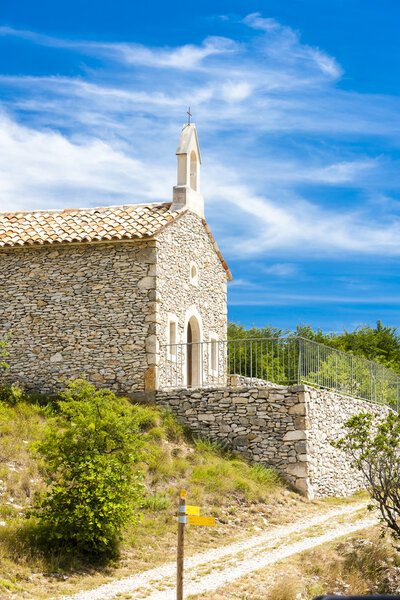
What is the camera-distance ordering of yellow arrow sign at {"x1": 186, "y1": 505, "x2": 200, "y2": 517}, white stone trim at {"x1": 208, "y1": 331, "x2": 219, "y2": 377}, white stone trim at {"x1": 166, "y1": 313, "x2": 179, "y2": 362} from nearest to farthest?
yellow arrow sign at {"x1": 186, "y1": 505, "x2": 200, "y2": 517}
white stone trim at {"x1": 166, "y1": 313, "x2": 179, "y2": 362}
white stone trim at {"x1": 208, "y1": 331, "x2": 219, "y2": 377}

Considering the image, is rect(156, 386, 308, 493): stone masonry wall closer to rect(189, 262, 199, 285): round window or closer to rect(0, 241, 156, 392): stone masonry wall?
rect(0, 241, 156, 392): stone masonry wall

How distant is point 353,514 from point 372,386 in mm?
7791

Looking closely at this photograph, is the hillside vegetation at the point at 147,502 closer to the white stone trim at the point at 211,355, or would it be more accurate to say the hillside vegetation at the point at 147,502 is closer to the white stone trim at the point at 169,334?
the white stone trim at the point at 169,334

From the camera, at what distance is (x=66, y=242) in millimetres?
20781

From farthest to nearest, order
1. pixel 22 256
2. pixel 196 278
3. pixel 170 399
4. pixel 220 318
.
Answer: pixel 220 318, pixel 196 278, pixel 22 256, pixel 170 399

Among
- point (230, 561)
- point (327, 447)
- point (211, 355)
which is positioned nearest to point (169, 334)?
point (211, 355)

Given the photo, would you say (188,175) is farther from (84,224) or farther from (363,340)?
(363,340)

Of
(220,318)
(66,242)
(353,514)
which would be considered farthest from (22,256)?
(353,514)

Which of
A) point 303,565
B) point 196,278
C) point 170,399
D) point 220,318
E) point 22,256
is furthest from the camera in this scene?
point 220,318

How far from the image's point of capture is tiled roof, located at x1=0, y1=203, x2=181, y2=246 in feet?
67.7

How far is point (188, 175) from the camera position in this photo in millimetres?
22422

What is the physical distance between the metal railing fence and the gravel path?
13.9 ft

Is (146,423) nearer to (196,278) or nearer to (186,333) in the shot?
(186,333)

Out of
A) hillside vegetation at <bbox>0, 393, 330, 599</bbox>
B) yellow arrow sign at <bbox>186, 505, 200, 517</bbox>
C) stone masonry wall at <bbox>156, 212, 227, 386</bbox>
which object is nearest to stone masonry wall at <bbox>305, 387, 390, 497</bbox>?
hillside vegetation at <bbox>0, 393, 330, 599</bbox>
